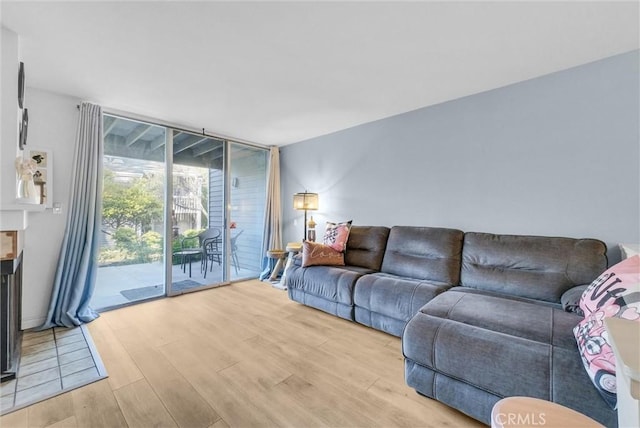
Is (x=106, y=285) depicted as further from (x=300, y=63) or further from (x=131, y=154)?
(x=300, y=63)

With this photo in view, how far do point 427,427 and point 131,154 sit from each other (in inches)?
156

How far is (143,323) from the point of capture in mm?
2662

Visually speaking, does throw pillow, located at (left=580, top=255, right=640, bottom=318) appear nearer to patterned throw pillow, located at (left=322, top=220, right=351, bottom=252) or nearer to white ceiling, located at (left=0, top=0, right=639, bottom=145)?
white ceiling, located at (left=0, top=0, right=639, bottom=145)

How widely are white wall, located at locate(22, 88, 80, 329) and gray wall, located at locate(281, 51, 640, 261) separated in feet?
10.7

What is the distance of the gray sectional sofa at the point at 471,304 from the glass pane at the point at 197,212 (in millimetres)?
1529

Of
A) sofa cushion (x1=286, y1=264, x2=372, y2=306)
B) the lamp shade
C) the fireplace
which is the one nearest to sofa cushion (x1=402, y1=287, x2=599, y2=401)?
sofa cushion (x1=286, y1=264, x2=372, y2=306)

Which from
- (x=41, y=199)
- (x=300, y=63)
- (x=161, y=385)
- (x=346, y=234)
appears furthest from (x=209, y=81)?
(x=161, y=385)

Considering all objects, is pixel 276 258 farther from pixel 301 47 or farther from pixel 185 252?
pixel 301 47

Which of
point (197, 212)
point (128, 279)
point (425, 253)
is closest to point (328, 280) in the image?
point (425, 253)

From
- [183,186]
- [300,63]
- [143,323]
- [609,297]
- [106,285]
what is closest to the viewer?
[609,297]

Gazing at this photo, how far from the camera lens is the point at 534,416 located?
34.1 inches

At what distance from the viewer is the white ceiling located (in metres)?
1.60

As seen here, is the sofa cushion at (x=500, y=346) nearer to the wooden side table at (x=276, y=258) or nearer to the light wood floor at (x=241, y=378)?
the light wood floor at (x=241, y=378)

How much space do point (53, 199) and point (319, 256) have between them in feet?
9.34
